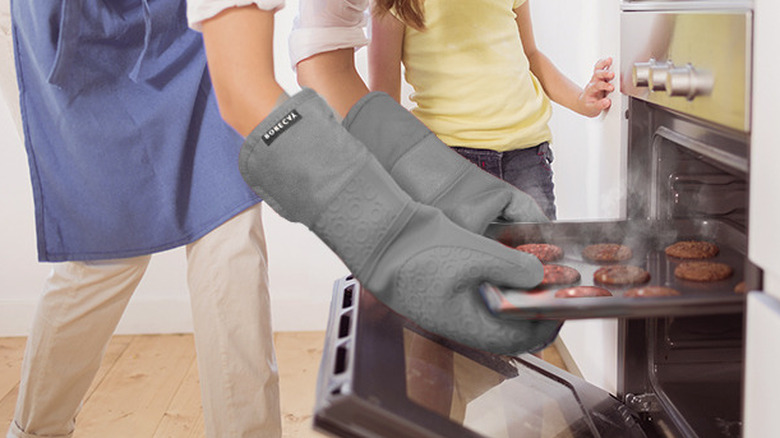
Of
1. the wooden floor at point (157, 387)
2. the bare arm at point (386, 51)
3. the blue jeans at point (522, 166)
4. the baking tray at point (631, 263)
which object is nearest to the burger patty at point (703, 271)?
the baking tray at point (631, 263)

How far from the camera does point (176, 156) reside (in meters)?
1.42

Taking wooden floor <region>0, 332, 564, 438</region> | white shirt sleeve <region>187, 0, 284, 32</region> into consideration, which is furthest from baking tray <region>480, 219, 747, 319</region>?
wooden floor <region>0, 332, 564, 438</region>

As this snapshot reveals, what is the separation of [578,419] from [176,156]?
82cm

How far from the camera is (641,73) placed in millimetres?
947

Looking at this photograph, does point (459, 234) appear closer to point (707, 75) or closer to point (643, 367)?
point (707, 75)

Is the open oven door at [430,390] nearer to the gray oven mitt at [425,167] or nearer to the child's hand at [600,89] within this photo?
the gray oven mitt at [425,167]

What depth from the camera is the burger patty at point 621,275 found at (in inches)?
32.7

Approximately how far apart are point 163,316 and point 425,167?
172 centimetres

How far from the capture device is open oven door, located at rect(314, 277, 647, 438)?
625mm

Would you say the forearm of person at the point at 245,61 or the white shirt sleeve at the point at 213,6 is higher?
the white shirt sleeve at the point at 213,6

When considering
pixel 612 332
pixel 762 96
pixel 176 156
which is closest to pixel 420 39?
pixel 176 156

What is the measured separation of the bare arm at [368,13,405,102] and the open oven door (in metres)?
0.60

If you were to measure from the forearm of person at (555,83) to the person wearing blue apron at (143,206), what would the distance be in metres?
0.61

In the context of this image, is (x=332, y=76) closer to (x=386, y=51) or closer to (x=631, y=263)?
(x=386, y=51)
